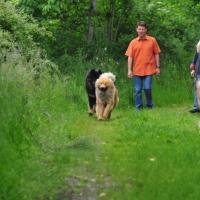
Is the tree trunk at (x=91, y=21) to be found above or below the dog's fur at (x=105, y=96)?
above

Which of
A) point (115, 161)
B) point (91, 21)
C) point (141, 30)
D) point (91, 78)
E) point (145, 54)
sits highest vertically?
point (141, 30)

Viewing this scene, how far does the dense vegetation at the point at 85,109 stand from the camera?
778 centimetres

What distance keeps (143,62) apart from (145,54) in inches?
7.9

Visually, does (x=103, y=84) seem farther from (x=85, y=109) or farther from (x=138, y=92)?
(x=138, y=92)

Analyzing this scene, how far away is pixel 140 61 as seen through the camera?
606 inches

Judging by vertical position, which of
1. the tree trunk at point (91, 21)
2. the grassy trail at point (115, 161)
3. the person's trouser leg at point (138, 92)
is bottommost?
the person's trouser leg at point (138, 92)

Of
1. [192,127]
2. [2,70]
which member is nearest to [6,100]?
[2,70]

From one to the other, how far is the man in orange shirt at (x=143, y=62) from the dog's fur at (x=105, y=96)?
7.00ft

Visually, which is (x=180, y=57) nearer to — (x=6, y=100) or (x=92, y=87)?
(x=92, y=87)

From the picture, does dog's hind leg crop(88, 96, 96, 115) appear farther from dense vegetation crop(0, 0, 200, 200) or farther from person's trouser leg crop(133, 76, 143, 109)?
person's trouser leg crop(133, 76, 143, 109)

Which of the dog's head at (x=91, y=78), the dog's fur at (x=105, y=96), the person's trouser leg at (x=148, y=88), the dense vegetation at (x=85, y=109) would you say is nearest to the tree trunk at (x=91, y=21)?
the dense vegetation at (x=85, y=109)

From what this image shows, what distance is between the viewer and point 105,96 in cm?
1335

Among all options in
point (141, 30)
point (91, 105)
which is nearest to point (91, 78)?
point (91, 105)

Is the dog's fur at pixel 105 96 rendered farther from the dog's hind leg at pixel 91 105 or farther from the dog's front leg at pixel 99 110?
the dog's hind leg at pixel 91 105
